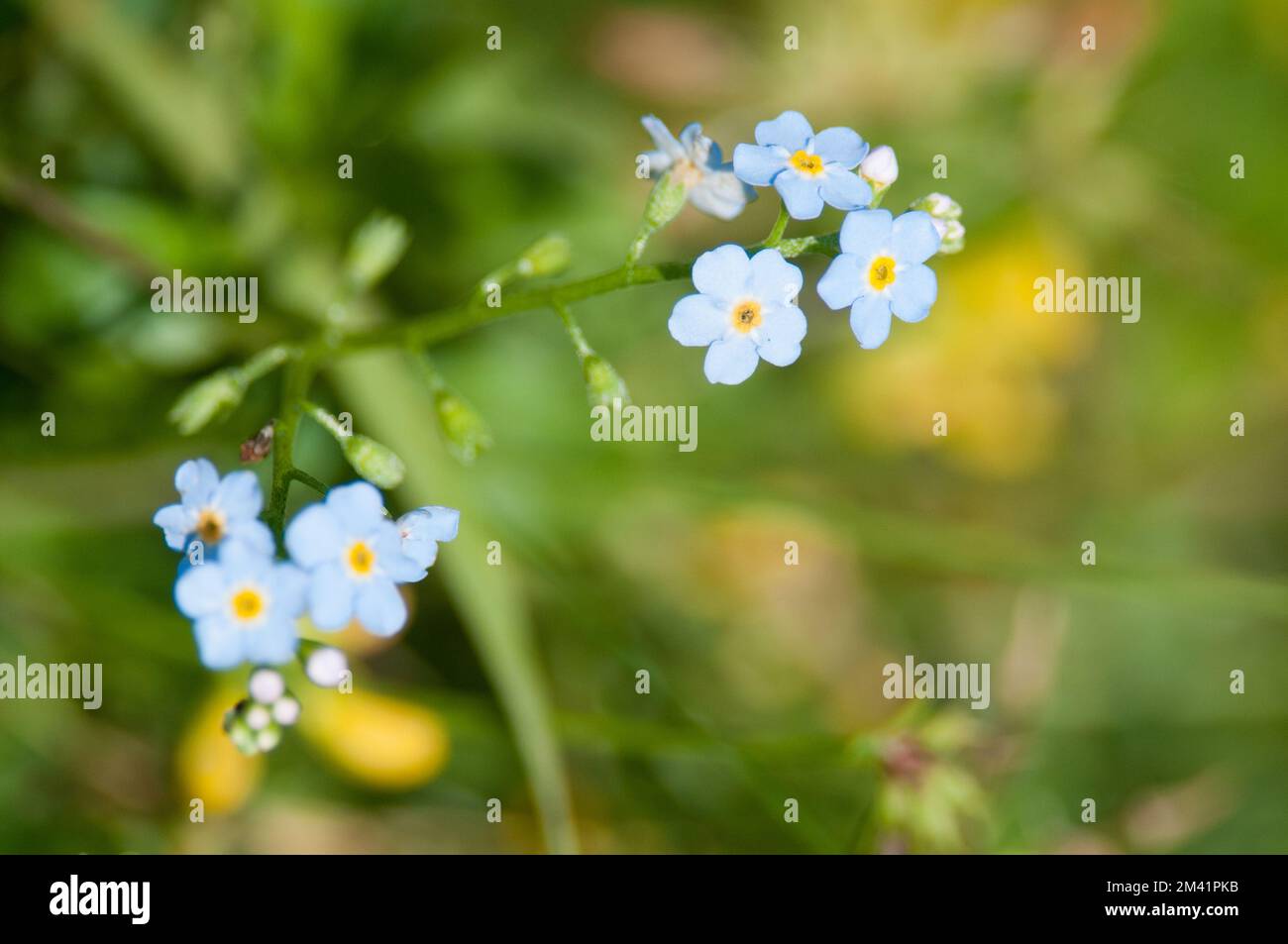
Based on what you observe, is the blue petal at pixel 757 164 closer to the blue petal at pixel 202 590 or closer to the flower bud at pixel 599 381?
the flower bud at pixel 599 381

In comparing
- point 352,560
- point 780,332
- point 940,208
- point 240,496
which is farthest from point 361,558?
point 940,208

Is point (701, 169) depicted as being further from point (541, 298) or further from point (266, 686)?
point (266, 686)

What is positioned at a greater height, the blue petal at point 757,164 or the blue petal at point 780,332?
the blue petal at point 757,164

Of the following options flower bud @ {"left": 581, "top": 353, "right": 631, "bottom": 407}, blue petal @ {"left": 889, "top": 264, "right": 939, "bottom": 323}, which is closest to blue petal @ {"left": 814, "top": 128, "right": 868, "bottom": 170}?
blue petal @ {"left": 889, "top": 264, "right": 939, "bottom": 323}
